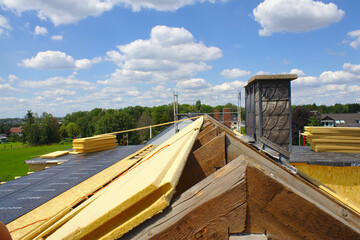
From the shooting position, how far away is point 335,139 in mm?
8977

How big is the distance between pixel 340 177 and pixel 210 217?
27.3 ft

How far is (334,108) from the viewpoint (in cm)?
11044

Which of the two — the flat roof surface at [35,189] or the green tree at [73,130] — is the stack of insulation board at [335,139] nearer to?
the flat roof surface at [35,189]

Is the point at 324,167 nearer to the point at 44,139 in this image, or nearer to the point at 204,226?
the point at 204,226

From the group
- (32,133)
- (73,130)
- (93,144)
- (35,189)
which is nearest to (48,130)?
(32,133)

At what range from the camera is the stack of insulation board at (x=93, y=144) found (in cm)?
990

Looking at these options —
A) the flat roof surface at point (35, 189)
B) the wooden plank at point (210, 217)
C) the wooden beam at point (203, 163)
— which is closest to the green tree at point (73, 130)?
the flat roof surface at point (35, 189)

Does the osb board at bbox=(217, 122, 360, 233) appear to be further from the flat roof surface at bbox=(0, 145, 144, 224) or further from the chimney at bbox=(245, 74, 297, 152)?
the chimney at bbox=(245, 74, 297, 152)

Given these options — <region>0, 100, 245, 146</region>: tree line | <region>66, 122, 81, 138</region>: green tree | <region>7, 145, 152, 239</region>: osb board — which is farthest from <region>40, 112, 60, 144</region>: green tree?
<region>7, 145, 152, 239</region>: osb board

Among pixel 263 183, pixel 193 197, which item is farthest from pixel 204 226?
pixel 263 183

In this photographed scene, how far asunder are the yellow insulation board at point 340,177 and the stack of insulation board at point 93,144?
837cm

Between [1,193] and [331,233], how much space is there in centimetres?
593

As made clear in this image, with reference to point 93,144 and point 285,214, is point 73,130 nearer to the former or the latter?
point 93,144

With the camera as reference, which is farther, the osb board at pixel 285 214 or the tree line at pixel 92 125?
the tree line at pixel 92 125
